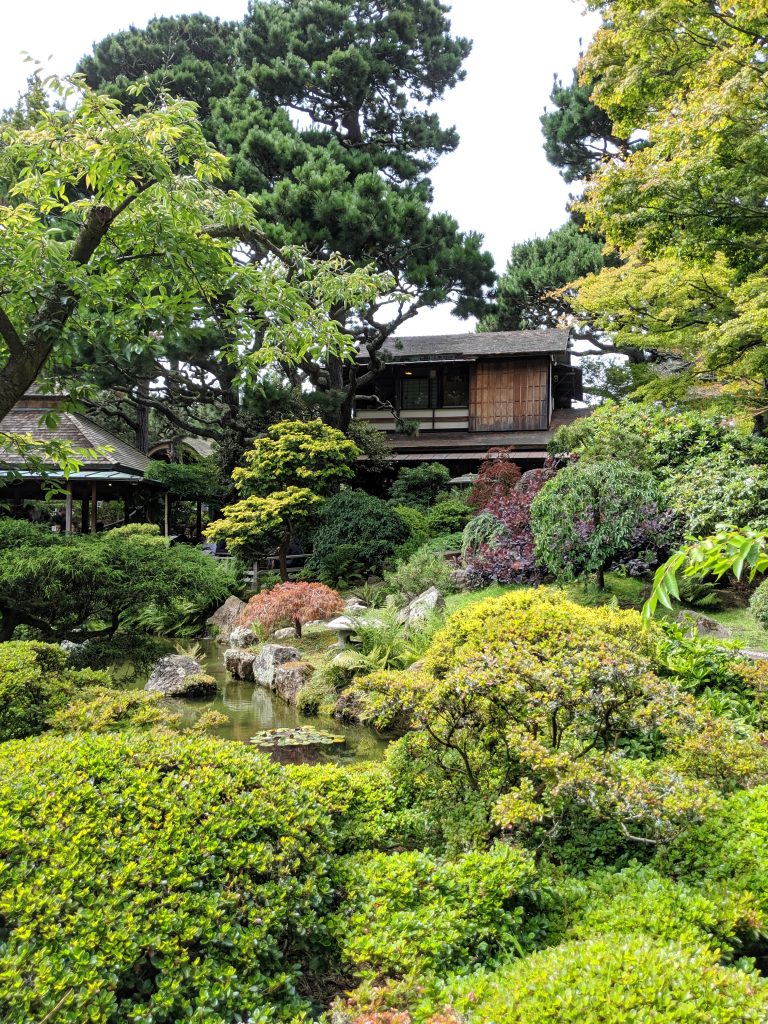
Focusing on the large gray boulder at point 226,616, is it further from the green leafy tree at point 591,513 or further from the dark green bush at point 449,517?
the green leafy tree at point 591,513

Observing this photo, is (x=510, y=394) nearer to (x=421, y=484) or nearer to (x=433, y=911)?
(x=421, y=484)

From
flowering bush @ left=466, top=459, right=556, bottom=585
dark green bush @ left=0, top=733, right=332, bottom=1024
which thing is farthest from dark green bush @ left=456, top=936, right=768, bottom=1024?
flowering bush @ left=466, top=459, right=556, bottom=585

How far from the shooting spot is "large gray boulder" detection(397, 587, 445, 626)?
9406mm

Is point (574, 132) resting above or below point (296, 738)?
above

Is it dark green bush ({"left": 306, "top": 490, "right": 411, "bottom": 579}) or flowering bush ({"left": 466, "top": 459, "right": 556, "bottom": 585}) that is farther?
dark green bush ({"left": 306, "top": 490, "right": 411, "bottom": 579})

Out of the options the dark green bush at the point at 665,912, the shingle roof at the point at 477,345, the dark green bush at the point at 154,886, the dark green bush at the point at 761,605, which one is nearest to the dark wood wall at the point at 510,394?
the shingle roof at the point at 477,345

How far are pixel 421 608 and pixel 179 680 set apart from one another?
11.5 ft

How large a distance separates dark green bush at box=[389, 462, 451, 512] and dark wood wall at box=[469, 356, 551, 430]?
374 centimetres

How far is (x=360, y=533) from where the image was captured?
13523mm

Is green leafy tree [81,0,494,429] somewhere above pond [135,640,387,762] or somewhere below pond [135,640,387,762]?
above

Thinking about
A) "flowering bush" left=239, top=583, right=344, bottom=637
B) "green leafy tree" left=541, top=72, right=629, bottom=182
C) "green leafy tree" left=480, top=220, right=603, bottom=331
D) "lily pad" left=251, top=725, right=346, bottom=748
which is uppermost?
"green leafy tree" left=541, top=72, right=629, bottom=182

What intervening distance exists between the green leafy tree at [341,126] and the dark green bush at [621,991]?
13794mm

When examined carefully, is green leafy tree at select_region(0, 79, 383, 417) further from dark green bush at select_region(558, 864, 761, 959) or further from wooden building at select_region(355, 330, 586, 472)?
wooden building at select_region(355, 330, 586, 472)

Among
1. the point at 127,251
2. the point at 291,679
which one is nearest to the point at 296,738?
the point at 291,679
